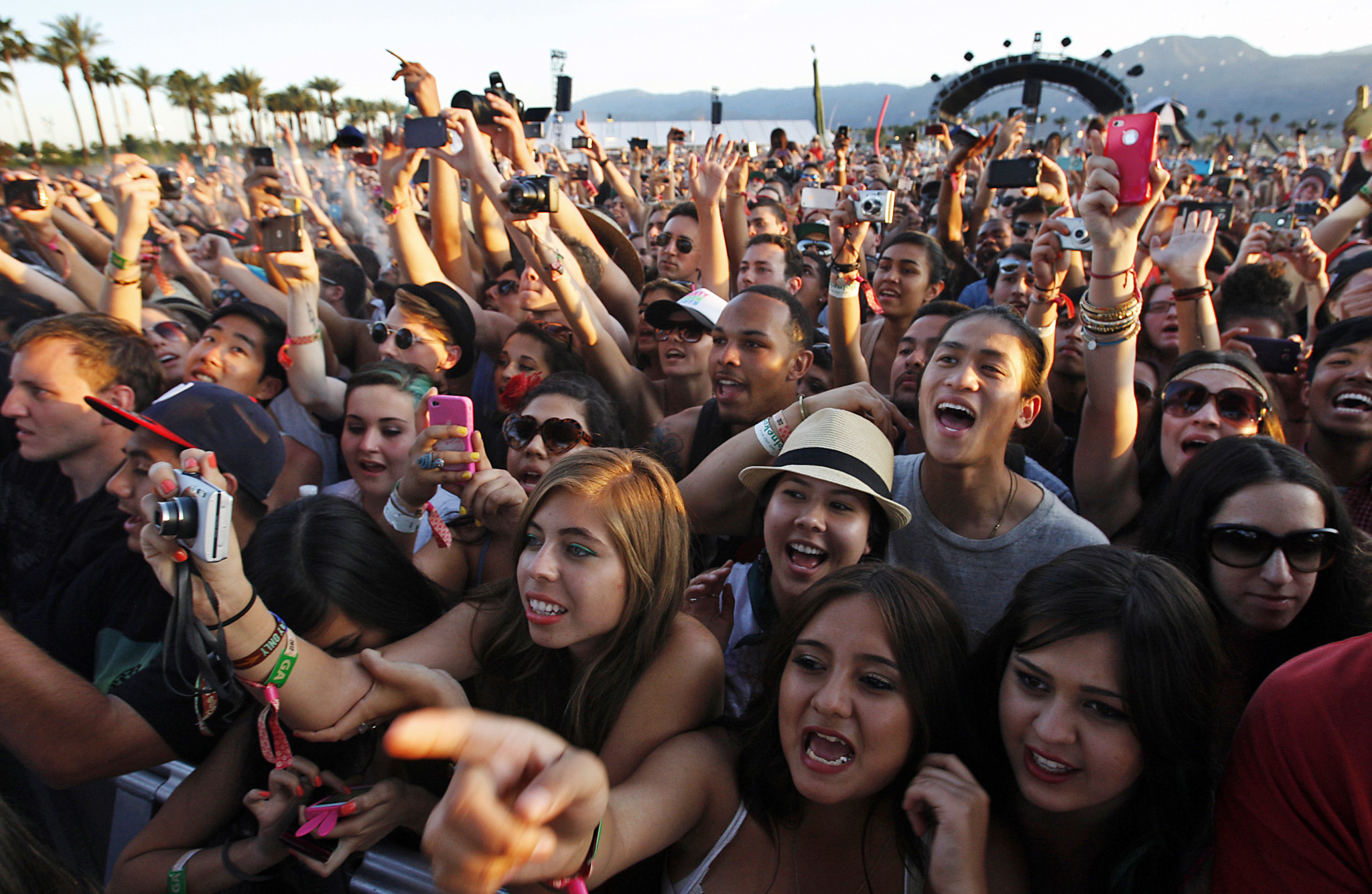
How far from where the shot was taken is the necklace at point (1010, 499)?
2.45 m

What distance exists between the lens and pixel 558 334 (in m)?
3.90

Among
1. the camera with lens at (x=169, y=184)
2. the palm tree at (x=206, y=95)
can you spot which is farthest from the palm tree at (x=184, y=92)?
the camera with lens at (x=169, y=184)

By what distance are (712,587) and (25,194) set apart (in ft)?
17.8

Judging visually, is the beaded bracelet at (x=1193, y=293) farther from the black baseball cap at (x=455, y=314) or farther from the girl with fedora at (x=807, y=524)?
the black baseball cap at (x=455, y=314)

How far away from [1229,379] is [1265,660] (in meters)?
1.05

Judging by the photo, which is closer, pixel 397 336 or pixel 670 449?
pixel 670 449

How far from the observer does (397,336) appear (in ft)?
12.5

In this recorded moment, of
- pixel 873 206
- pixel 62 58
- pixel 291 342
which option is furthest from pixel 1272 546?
pixel 62 58

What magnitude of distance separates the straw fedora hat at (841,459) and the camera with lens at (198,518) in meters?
1.46

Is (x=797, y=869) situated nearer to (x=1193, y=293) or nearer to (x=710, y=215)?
(x=1193, y=293)

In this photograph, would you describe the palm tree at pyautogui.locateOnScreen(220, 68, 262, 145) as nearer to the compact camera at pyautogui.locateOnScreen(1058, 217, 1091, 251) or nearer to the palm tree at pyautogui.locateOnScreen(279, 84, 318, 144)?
the palm tree at pyautogui.locateOnScreen(279, 84, 318, 144)

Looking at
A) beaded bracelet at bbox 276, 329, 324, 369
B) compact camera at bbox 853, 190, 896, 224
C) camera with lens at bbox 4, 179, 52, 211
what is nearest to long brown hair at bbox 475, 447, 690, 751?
beaded bracelet at bbox 276, 329, 324, 369

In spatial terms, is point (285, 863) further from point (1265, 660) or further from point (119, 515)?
point (1265, 660)

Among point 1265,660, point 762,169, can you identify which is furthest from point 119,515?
point 762,169
